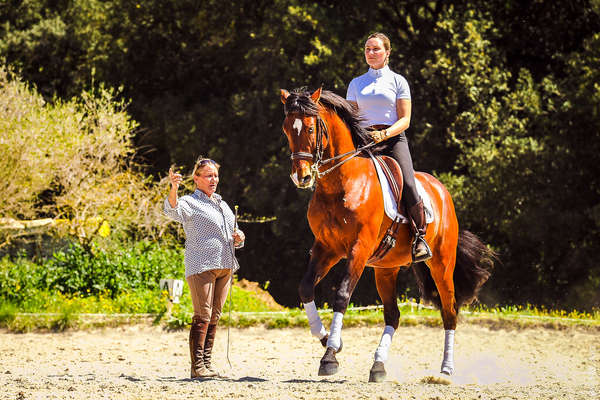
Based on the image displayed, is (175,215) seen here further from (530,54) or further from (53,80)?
(53,80)

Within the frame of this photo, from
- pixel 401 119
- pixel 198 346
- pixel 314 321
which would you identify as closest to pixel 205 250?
pixel 198 346

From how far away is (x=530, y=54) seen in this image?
2308 centimetres

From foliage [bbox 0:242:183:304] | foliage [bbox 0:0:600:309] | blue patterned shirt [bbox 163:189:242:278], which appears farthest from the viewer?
foliage [bbox 0:0:600:309]

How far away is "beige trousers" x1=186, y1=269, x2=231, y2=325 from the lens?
24.5 ft

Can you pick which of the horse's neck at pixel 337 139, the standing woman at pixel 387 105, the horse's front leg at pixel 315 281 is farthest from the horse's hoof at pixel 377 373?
the horse's neck at pixel 337 139

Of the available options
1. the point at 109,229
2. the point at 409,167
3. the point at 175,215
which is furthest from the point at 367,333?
the point at 109,229

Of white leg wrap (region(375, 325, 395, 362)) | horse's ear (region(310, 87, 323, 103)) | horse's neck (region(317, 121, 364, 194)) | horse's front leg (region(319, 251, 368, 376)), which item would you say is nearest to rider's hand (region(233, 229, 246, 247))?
horse's neck (region(317, 121, 364, 194))

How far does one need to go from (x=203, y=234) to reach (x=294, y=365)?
128 inches

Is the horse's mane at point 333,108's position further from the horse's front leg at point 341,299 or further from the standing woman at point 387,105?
the horse's front leg at point 341,299

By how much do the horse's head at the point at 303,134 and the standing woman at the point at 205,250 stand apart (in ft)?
3.31

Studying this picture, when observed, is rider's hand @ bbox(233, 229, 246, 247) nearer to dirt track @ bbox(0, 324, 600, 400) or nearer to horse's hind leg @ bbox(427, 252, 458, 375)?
dirt track @ bbox(0, 324, 600, 400)

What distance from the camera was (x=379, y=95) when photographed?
7820 millimetres

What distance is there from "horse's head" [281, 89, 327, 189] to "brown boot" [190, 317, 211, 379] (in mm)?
1806

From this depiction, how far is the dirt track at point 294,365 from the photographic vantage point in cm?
649
